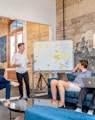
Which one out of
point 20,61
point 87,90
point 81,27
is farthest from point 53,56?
point 87,90

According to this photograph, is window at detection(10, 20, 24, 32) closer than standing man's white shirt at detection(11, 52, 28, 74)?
No

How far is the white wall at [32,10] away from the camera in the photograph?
18.6 ft

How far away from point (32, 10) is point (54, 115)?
5466mm

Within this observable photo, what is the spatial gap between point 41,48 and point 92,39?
149 centimetres

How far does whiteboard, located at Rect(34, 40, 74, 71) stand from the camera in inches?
221

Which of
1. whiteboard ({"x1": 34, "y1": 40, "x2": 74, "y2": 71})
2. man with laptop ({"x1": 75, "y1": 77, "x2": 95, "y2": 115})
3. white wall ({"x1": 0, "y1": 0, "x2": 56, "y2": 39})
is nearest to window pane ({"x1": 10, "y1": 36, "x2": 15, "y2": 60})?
white wall ({"x1": 0, "y1": 0, "x2": 56, "y2": 39})

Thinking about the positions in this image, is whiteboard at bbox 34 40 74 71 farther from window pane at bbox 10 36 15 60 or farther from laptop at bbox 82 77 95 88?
window pane at bbox 10 36 15 60

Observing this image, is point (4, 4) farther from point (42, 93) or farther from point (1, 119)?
point (1, 119)

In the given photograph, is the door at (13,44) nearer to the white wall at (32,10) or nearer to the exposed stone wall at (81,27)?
the white wall at (32,10)

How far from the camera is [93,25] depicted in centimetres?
544

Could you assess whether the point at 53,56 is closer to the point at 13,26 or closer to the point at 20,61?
the point at 20,61

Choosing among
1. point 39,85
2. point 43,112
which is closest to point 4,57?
point 39,85

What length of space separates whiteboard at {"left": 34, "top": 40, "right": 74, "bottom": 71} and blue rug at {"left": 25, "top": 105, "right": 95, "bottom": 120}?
14.3ft

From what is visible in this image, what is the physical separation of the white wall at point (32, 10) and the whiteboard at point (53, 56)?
112 centimetres
